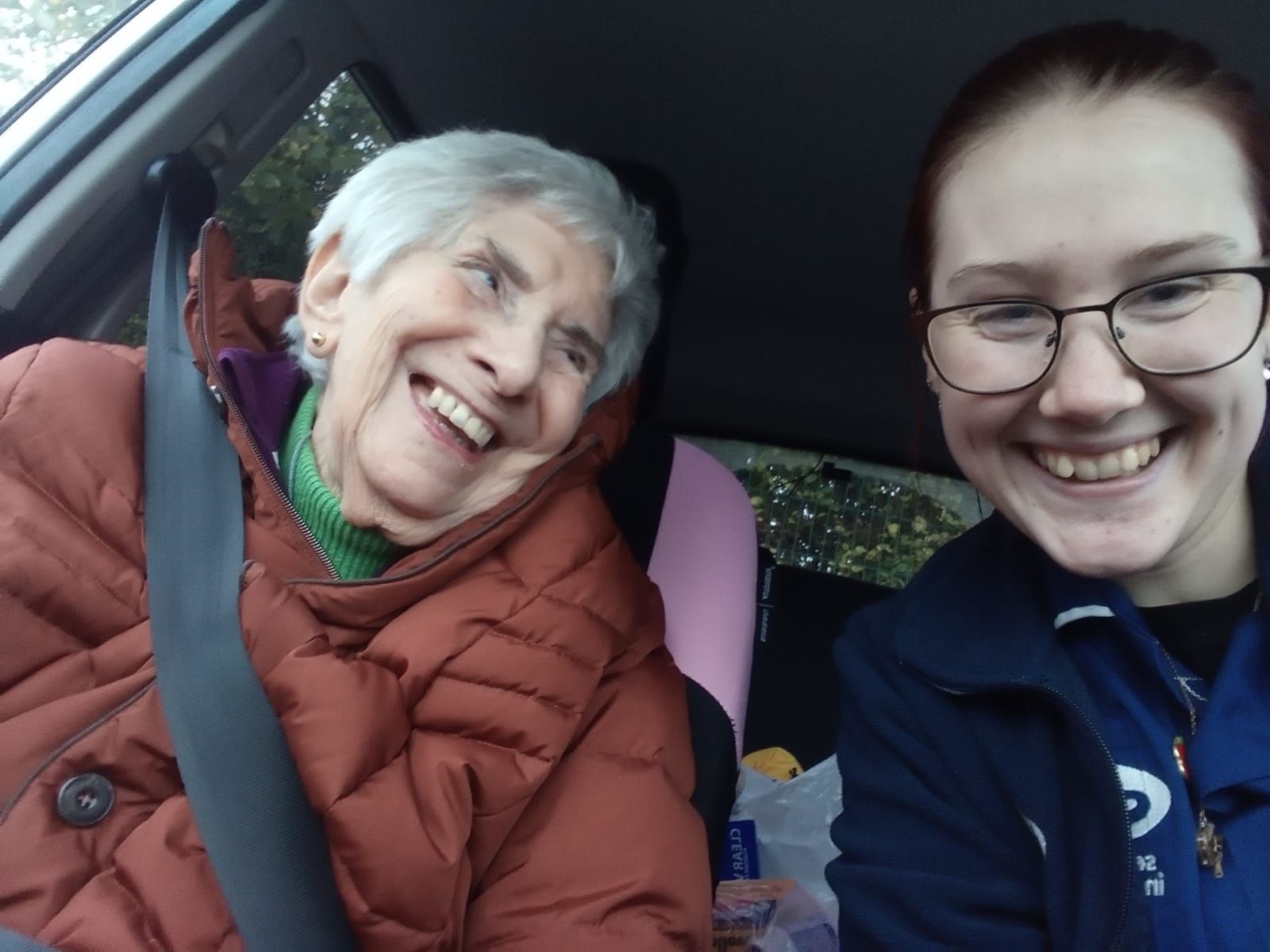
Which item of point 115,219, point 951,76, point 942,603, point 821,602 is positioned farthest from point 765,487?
point 115,219

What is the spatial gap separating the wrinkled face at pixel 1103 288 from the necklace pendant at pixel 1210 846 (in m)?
0.28

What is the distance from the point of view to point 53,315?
1.39 m

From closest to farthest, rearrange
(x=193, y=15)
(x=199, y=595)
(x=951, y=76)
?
(x=199, y=595) < (x=193, y=15) < (x=951, y=76)

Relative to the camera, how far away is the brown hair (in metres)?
0.95

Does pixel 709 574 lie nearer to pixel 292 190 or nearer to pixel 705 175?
pixel 705 175

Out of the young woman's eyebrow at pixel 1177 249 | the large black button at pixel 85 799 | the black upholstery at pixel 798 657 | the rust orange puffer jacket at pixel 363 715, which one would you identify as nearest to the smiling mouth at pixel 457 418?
the rust orange puffer jacket at pixel 363 715

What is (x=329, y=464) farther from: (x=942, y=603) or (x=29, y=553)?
(x=942, y=603)

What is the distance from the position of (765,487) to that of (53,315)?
1987mm

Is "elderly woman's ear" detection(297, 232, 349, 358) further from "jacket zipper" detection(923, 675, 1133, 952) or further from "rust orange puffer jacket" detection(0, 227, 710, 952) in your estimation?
"jacket zipper" detection(923, 675, 1133, 952)

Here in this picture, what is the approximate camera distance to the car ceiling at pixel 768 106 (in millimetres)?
1708

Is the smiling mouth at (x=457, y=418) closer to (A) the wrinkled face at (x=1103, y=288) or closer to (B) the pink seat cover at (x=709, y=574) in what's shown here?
(B) the pink seat cover at (x=709, y=574)

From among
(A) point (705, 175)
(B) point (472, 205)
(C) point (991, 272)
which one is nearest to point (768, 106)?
(A) point (705, 175)

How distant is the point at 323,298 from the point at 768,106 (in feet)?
3.40

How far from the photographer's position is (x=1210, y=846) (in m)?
0.96
